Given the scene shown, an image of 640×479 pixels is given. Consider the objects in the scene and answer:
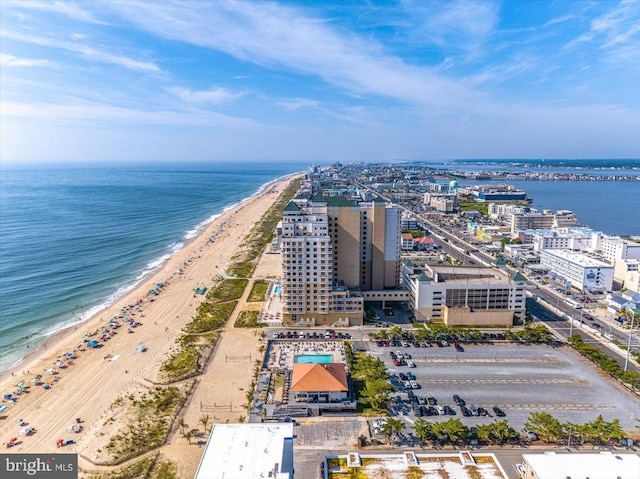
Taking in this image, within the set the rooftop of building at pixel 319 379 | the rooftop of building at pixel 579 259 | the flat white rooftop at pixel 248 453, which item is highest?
the rooftop of building at pixel 579 259

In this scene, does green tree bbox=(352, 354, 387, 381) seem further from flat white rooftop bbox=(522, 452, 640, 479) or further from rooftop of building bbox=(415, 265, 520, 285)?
rooftop of building bbox=(415, 265, 520, 285)

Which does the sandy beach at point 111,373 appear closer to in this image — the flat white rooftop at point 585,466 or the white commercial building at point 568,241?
the flat white rooftop at point 585,466

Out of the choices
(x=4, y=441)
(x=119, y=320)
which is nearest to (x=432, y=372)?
(x=4, y=441)

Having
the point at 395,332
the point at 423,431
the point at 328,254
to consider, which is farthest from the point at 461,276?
the point at 423,431

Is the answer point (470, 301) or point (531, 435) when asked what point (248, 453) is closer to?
point (531, 435)

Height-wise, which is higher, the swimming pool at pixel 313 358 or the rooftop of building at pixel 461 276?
the rooftop of building at pixel 461 276

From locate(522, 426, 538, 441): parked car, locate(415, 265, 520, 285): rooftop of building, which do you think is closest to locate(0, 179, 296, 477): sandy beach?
locate(522, 426, 538, 441): parked car

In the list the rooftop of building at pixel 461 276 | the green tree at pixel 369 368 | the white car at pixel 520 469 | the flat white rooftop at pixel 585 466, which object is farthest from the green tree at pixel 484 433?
the rooftop of building at pixel 461 276

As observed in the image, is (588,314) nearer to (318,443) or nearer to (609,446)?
(609,446)
